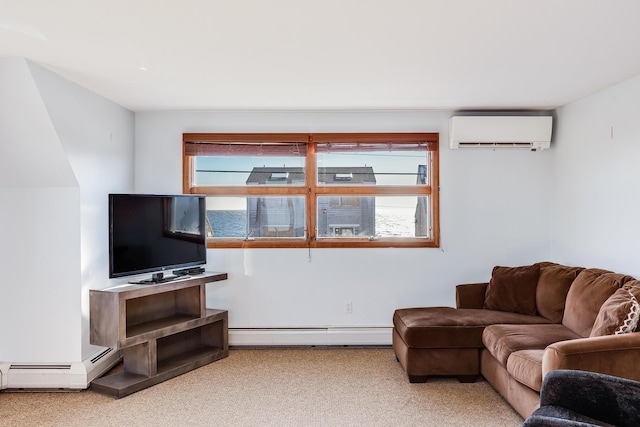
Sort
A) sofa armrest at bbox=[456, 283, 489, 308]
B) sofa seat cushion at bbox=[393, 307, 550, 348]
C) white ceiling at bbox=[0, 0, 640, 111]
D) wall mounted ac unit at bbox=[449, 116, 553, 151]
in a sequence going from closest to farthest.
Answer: white ceiling at bbox=[0, 0, 640, 111], sofa seat cushion at bbox=[393, 307, 550, 348], sofa armrest at bbox=[456, 283, 489, 308], wall mounted ac unit at bbox=[449, 116, 553, 151]

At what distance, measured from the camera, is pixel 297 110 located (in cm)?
444

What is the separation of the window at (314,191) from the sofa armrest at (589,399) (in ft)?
8.15

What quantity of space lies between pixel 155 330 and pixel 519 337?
274cm

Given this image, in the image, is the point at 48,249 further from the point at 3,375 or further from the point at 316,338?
the point at 316,338

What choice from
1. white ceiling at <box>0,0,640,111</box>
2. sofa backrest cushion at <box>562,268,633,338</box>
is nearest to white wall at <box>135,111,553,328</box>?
white ceiling at <box>0,0,640,111</box>

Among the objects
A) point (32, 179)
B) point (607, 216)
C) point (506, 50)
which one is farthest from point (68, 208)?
point (607, 216)

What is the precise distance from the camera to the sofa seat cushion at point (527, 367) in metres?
2.57

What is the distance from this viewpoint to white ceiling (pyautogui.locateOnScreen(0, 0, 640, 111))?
86.0 inches

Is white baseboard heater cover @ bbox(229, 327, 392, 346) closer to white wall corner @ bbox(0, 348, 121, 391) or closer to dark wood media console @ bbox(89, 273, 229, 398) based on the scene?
dark wood media console @ bbox(89, 273, 229, 398)

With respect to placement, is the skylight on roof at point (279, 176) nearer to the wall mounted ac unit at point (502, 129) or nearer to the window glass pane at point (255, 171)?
the window glass pane at point (255, 171)

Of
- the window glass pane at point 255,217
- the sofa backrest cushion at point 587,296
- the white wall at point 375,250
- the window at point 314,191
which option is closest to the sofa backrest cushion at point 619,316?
the sofa backrest cushion at point 587,296

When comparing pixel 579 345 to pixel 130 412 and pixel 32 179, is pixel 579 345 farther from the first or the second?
pixel 32 179

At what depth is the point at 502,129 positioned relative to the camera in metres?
4.29

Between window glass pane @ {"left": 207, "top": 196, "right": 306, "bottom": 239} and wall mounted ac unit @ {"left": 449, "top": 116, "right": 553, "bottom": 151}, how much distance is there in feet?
5.70
